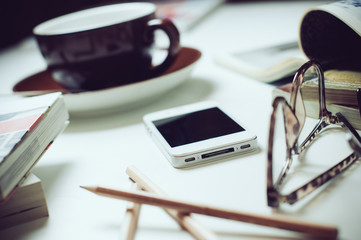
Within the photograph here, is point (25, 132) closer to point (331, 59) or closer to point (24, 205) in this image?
point (24, 205)

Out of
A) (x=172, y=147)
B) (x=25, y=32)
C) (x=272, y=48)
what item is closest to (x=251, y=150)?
(x=172, y=147)

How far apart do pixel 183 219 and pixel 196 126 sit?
0.16 meters

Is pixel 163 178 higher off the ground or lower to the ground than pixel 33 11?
lower

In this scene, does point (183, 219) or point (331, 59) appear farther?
point (331, 59)

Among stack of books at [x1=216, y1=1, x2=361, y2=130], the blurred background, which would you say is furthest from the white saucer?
the blurred background

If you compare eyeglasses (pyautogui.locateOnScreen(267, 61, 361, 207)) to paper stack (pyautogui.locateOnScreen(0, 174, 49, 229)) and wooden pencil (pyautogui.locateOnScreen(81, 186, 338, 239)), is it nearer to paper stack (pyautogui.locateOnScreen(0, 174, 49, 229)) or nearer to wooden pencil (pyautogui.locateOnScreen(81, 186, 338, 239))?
wooden pencil (pyautogui.locateOnScreen(81, 186, 338, 239))

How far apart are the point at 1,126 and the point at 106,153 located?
117 mm

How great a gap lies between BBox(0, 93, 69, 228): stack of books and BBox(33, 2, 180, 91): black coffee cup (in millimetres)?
103

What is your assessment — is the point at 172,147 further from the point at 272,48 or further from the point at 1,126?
the point at 272,48

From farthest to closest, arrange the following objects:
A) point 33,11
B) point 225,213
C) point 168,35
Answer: point 33,11 → point 168,35 → point 225,213

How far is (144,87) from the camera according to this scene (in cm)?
49

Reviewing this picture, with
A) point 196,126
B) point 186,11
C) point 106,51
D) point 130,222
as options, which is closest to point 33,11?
point 186,11

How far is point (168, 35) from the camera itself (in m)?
0.50

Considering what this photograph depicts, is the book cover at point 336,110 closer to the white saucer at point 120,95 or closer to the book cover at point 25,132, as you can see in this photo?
the white saucer at point 120,95
